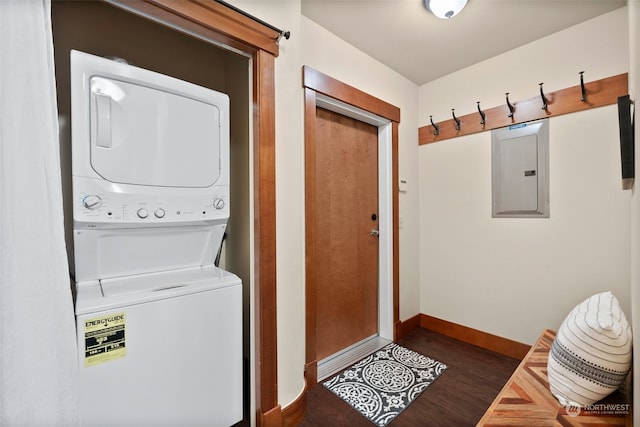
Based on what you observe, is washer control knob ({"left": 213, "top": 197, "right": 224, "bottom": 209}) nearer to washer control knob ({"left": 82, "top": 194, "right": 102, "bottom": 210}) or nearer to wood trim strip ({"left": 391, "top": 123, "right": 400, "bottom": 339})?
washer control knob ({"left": 82, "top": 194, "right": 102, "bottom": 210})

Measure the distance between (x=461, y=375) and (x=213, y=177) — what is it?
2126mm

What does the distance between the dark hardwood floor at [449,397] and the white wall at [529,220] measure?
1.10 ft

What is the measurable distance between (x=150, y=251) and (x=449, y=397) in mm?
1941

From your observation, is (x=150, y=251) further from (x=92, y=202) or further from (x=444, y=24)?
(x=444, y=24)

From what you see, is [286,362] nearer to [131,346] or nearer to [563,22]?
[131,346]

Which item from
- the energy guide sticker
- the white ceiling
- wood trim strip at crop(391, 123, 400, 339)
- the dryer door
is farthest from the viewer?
wood trim strip at crop(391, 123, 400, 339)

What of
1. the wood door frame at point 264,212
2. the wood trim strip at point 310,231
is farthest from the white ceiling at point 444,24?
the wood door frame at point 264,212

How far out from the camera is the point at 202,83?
1821mm

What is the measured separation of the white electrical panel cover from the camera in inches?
80.2

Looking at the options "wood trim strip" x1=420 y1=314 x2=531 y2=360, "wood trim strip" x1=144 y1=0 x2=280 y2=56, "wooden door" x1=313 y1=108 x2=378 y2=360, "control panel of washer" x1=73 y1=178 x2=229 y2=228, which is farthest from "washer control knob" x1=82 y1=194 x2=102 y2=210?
"wood trim strip" x1=420 y1=314 x2=531 y2=360

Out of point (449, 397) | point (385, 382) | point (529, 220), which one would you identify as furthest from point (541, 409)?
point (529, 220)

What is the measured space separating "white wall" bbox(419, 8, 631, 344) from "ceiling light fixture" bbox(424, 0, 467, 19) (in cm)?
86

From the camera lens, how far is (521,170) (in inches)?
84.0

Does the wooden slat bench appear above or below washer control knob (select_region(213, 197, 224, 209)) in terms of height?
below
